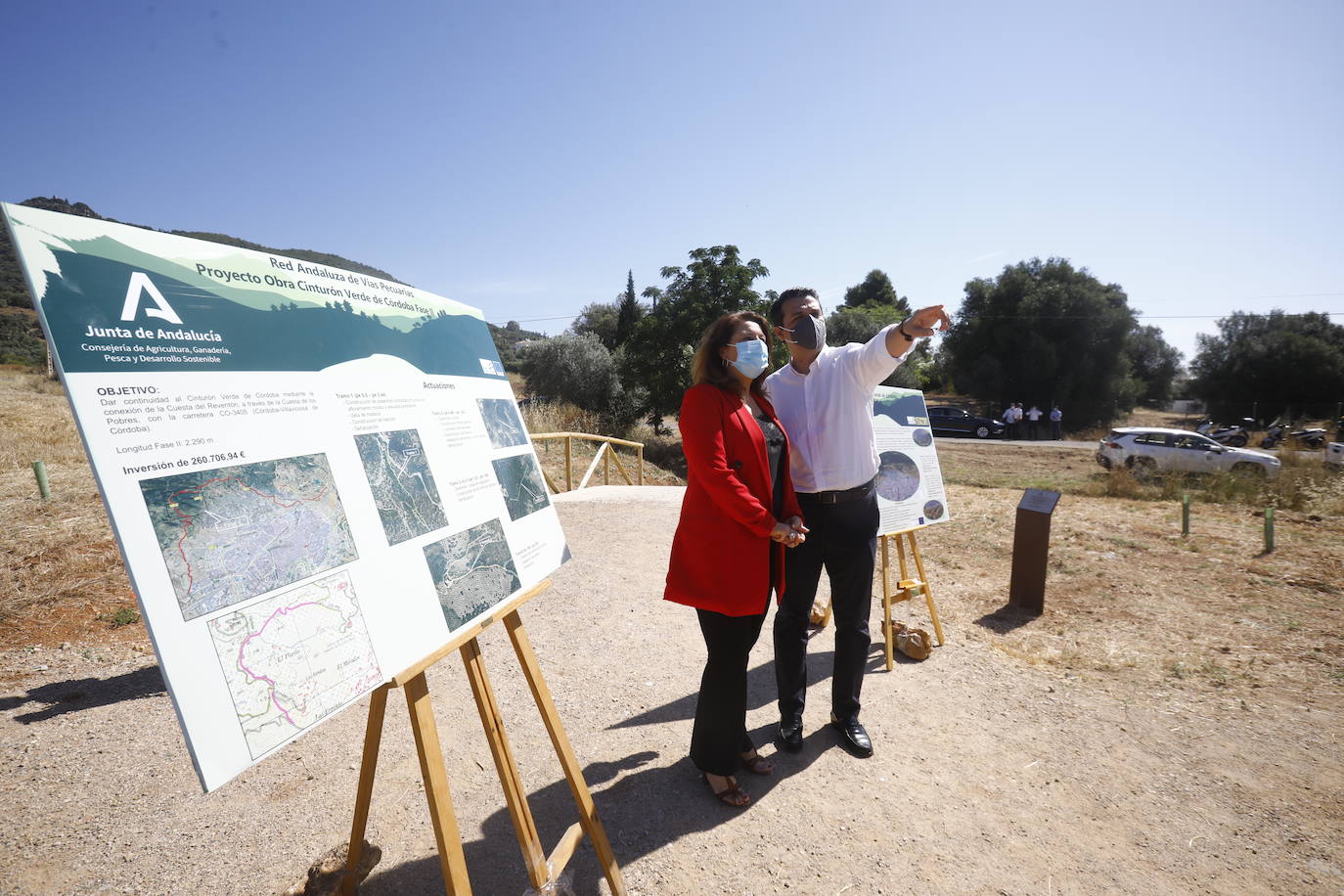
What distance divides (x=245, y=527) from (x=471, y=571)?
2.10 feet

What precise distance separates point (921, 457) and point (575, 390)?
55.2 ft

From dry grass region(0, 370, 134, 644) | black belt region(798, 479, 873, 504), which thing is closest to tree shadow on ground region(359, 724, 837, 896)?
black belt region(798, 479, 873, 504)

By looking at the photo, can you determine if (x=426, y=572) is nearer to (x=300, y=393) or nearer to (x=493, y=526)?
(x=493, y=526)

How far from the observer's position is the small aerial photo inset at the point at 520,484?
6.77 ft

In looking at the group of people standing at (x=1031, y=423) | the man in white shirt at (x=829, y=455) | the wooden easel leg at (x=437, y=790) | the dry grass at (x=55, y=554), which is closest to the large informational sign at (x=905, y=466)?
the man in white shirt at (x=829, y=455)

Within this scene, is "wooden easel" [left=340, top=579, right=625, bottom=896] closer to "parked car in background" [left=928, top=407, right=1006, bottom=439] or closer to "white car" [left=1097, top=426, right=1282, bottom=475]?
"white car" [left=1097, top=426, right=1282, bottom=475]

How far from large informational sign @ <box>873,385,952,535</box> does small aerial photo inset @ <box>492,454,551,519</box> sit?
2.38 metres

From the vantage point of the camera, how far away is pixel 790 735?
2.93 metres

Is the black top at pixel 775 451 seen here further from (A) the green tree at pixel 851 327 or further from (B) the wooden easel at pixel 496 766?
(A) the green tree at pixel 851 327

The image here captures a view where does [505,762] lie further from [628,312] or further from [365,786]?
[628,312]

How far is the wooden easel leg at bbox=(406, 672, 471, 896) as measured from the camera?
157 centimetres

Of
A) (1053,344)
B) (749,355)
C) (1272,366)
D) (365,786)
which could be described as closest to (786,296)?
(749,355)

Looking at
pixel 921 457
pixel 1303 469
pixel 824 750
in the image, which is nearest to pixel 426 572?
pixel 824 750

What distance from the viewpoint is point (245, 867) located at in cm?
227
